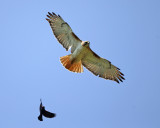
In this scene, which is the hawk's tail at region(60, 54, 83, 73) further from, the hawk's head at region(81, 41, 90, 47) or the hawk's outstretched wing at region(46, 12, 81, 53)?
the hawk's head at region(81, 41, 90, 47)

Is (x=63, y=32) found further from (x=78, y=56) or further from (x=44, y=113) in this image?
(x=44, y=113)

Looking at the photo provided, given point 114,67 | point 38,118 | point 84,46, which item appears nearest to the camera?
point 38,118

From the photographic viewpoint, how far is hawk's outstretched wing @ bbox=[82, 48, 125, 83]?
592 inches

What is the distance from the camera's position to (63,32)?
48.1 feet

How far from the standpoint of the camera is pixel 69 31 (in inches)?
572

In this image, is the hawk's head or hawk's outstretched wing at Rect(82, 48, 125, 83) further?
hawk's outstretched wing at Rect(82, 48, 125, 83)

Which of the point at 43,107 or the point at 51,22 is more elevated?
the point at 51,22

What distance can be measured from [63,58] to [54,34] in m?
1.11

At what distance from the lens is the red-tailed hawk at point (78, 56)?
14.4 metres

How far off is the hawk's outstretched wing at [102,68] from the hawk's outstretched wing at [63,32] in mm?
833

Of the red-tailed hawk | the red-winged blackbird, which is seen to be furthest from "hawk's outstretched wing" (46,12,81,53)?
the red-winged blackbird

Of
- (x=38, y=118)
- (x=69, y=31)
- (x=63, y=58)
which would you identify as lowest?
(x=38, y=118)

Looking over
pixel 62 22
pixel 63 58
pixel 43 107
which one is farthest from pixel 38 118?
pixel 62 22

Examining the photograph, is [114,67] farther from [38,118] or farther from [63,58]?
[38,118]
